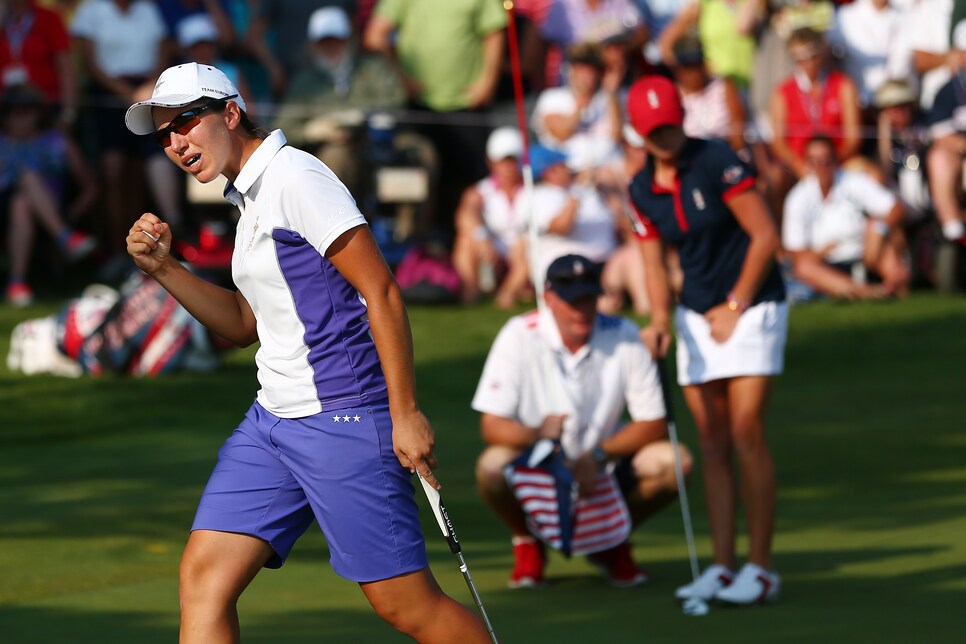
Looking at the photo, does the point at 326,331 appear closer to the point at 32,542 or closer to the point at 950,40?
the point at 32,542

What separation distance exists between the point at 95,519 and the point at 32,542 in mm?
543

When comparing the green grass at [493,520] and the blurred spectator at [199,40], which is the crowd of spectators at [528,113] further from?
the green grass at [493,520]

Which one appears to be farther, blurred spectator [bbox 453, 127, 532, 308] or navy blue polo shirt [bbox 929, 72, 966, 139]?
navy blue polo shirt [bbox 929, 72, 966, 139]

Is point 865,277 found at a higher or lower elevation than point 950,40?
lower

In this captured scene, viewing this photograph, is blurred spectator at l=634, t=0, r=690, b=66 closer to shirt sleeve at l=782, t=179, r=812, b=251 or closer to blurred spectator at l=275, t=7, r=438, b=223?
blurred spectator at l=275, t=7, r=438, b=223

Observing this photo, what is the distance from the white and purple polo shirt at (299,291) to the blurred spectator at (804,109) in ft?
35.9

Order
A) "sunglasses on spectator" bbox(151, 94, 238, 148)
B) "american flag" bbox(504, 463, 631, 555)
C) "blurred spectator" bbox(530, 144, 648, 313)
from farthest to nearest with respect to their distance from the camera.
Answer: "blurred spectator" bbox(530, 144, 648, 313) → "american flag" bbox(504, 463, 631, 555) → "sunglasses on spectator" bbox(151, 94, 238, 148)

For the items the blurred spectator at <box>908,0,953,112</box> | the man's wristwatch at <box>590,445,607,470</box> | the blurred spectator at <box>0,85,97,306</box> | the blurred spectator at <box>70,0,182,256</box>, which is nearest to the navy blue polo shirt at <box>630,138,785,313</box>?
the man's wristwatch at <box>590,445,607,470</box>

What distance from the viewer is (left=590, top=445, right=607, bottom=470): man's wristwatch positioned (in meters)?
7.57

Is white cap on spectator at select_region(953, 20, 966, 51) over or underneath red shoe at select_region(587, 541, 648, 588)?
over

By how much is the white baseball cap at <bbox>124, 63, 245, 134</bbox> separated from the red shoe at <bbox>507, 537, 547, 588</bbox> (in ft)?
10.5

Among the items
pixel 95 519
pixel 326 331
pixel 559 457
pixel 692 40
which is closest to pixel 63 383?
pixel 95 519

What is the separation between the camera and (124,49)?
51.4 ft

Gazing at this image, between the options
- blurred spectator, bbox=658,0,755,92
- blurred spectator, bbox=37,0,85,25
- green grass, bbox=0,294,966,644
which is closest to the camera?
green grass, bbox=0,294,966,644
